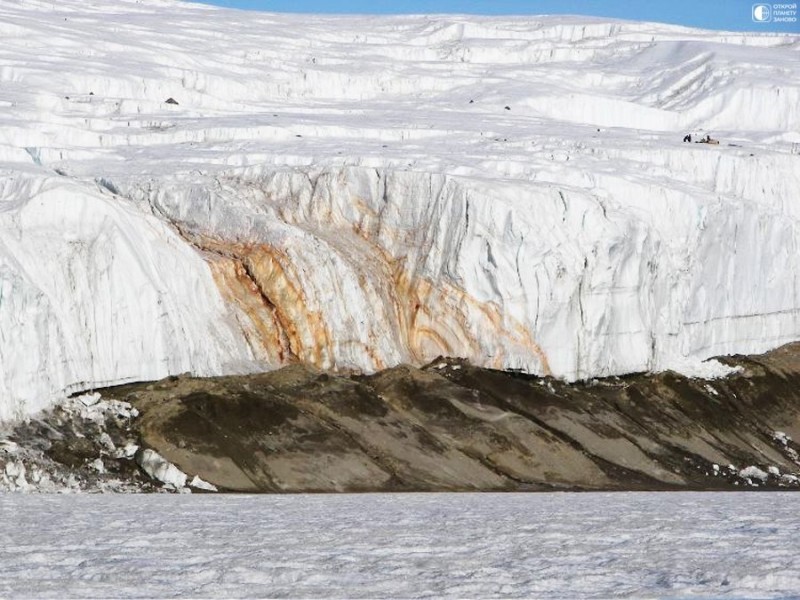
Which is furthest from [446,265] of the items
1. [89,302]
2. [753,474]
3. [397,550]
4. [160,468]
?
[397,550]

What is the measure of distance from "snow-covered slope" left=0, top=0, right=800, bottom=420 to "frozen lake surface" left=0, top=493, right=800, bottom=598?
12.2 meters

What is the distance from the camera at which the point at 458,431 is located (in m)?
46.5

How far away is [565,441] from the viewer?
158ft

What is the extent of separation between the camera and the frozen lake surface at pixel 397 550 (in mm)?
20125

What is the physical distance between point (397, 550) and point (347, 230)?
1186 inches

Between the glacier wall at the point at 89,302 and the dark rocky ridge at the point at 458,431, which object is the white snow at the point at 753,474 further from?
the glacier wall at the point at 89,302

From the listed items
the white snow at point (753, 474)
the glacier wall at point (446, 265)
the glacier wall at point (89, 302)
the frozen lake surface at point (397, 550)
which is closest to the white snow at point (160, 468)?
the glacier wall at point (89, 302)

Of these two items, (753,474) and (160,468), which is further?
(753,474)

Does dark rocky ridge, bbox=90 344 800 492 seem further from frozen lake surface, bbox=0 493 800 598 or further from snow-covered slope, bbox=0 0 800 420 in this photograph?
frozen lake surface, bbox=0 493 800 598

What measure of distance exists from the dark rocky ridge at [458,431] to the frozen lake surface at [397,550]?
833 cm

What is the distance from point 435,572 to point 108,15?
72.8 meters

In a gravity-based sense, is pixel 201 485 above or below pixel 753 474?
above

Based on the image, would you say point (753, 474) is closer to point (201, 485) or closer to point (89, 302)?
point (201, 485)

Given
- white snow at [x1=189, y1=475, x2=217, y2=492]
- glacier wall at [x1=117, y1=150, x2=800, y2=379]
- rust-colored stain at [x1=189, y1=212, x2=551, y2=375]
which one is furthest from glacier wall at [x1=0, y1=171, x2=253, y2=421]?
white snow at [x1=189, y1=475, x2=217, y2=492]
